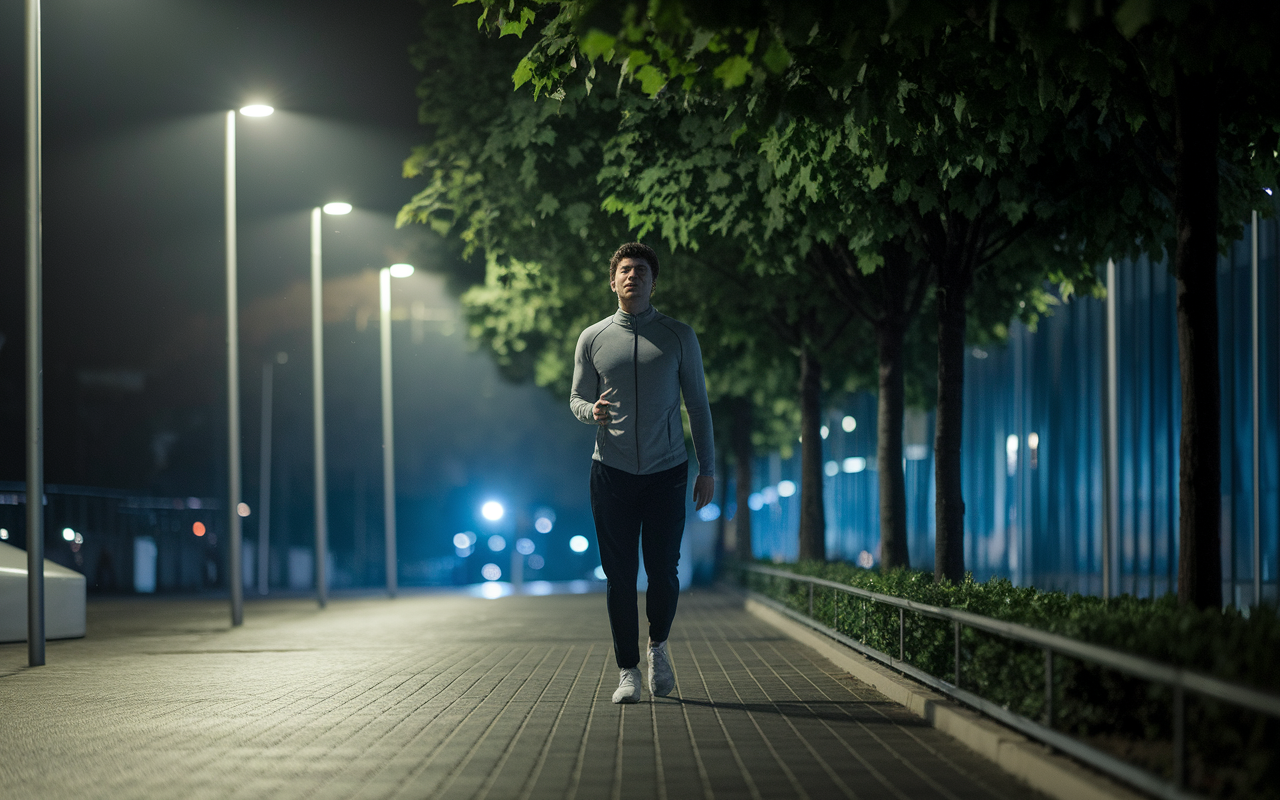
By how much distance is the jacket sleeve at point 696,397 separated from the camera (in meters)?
8.74

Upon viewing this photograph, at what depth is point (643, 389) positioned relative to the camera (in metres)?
8.60

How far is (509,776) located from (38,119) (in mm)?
9819

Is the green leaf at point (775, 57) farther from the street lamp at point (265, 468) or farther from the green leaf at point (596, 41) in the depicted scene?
the street lamp at point (265, 468)

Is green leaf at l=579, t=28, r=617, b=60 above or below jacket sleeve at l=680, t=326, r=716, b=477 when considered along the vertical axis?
above

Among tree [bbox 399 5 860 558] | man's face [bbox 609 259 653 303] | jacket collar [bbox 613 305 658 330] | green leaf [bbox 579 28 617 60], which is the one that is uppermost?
tree [bbox 399 5 860 558]

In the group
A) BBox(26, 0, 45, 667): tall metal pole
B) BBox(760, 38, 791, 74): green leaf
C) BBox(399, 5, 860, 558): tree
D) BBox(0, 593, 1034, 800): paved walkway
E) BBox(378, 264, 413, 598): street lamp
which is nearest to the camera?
BBox(0, 593, 1034, 800): paved walkway

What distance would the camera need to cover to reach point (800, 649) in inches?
535

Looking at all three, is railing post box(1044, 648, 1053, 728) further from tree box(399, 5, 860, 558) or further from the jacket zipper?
tree box(399, 5, 860, 558)

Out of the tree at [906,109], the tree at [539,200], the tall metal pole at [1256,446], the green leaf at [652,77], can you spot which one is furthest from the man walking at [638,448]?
the tall metal pole at [1256,446]

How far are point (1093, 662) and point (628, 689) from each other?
3304 mm

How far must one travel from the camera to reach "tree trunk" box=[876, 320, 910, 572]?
15000 mm

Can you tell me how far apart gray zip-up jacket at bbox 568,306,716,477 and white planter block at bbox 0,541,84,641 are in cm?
903

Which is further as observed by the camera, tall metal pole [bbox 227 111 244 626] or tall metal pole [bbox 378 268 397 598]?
tall metal pole [bbox 378 268 397 598]

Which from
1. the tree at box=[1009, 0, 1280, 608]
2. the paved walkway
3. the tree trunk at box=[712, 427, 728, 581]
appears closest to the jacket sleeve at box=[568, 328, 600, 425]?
the paved walkway
